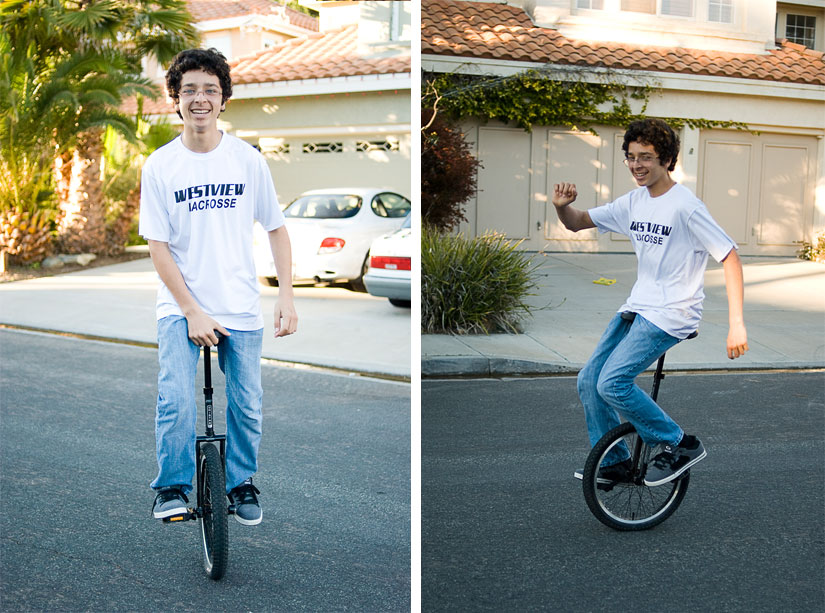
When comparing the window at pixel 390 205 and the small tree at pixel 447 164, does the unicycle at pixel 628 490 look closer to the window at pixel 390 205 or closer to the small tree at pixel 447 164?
the small tree at pixel 447 164

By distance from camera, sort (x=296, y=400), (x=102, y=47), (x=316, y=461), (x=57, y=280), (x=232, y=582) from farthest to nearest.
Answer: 1. (x=102, y=47)
2. (x=57, y=280)
3. (x=296, y=400)
4. (x=316, y=461)
5. (x=232, y=582)

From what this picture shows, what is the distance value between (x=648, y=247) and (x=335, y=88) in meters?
12.3

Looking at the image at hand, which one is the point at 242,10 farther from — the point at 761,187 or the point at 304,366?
the point at 761,187

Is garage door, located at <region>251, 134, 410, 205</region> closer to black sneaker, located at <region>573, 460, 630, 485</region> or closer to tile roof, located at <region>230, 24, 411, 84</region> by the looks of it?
tile roof, located at <region>230, 24, 411, 84</region>

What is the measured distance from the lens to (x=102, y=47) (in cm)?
1398

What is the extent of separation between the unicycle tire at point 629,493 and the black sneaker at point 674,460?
41 mm

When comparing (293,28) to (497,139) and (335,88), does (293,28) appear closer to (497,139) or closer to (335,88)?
(335,88)

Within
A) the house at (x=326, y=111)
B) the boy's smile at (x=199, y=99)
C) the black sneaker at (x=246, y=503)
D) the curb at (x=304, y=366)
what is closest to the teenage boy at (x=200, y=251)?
the boy's smile at (x=199, y=99)

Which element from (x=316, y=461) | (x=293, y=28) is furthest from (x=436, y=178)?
(x=293, y=28)

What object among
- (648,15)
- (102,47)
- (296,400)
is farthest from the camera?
(102,47)

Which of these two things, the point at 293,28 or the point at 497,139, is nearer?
the point at 497,139

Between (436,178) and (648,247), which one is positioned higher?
(436,178)

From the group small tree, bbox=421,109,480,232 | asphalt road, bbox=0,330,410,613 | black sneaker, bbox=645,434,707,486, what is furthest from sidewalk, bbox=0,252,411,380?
small tree, bbox=421,109,480,232

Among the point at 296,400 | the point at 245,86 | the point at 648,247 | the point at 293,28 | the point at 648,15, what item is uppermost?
the point at 293,28
